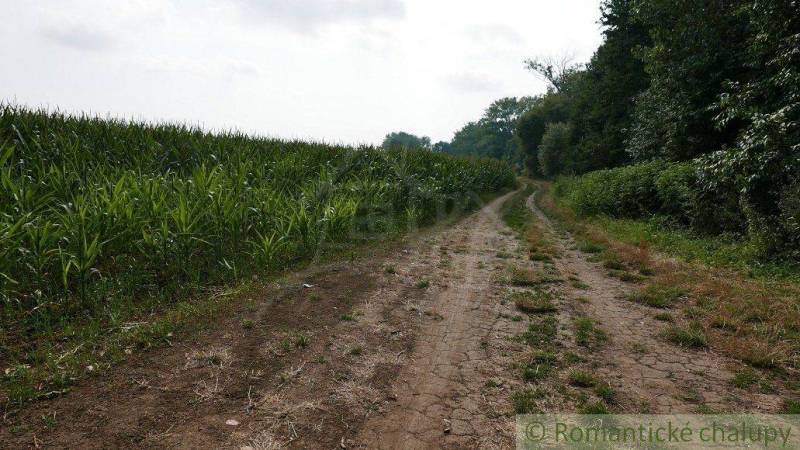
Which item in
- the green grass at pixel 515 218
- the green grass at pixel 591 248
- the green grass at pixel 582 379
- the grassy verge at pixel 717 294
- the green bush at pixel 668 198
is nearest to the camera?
the green grass at pixel 582 379

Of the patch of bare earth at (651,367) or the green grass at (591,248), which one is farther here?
the green grass at (591,248)

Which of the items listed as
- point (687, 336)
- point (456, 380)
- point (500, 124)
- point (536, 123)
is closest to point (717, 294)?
point (687, 336)

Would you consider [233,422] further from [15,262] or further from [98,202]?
[98,202]

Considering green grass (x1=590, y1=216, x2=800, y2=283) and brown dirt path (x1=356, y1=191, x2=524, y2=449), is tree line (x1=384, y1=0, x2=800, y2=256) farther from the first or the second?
brown dirt path (x1=356, y1=191, x2=524, y2=449)

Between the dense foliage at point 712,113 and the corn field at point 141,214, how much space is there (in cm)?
661

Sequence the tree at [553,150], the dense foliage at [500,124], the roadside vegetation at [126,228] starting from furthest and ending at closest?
1. the dense foliage at [500,124]
2. the tree at [553,150]
3. the roadside vegetation at [126,228]

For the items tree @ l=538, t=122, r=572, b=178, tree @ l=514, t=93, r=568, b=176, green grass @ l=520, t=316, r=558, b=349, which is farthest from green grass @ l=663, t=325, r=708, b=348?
tree @ l=514, t=93, r=568, b=176

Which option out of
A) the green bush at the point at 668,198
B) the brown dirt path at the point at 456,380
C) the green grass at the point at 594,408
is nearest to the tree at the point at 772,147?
the green bush at the point at 668,198

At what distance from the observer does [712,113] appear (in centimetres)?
1222

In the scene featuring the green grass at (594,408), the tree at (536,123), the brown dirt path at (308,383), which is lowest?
the brown dirt path at (308,383)

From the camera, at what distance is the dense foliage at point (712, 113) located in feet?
23.4

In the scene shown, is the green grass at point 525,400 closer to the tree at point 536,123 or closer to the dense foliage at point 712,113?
the dense foliage at point 712,113

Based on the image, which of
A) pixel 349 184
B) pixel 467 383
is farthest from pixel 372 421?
pixel 349 184

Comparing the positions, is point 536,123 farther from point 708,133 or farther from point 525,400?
point 525,400
